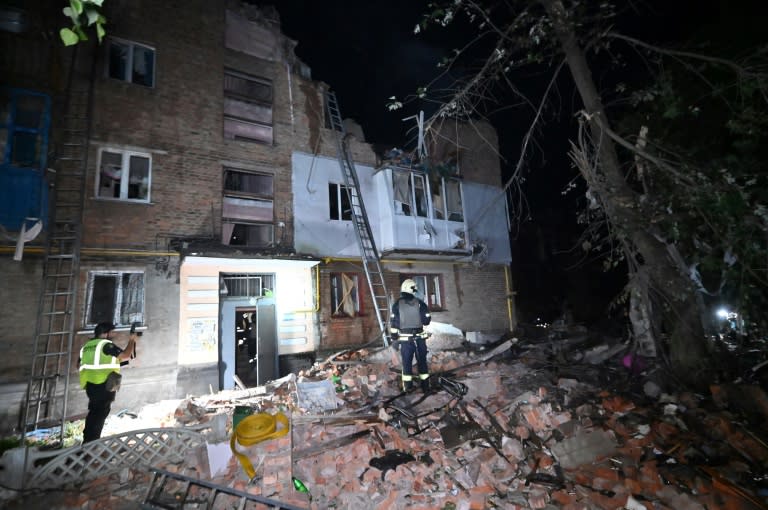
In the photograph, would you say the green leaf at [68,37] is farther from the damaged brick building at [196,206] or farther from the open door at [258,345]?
the open door at [258,345]

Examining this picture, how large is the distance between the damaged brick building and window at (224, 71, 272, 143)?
1.5 inches

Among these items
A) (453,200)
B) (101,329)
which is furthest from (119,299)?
(453,200)

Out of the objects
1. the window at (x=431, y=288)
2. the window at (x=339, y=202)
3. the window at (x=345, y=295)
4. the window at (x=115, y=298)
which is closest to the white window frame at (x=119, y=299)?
the window at (x=115, y=298)

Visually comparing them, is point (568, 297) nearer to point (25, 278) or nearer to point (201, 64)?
point (201, 64)

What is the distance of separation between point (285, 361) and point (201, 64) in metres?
8.22

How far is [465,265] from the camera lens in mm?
13031

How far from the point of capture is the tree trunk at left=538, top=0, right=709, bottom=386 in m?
5.26

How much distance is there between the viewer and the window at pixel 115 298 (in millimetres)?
7671

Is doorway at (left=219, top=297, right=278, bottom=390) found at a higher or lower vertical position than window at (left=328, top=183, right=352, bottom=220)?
lower

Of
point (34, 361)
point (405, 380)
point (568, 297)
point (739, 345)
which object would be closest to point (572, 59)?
point (739, 345)

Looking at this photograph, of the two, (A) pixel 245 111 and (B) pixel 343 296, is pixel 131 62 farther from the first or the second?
(B) pixel 343 296

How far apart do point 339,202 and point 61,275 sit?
6.66m

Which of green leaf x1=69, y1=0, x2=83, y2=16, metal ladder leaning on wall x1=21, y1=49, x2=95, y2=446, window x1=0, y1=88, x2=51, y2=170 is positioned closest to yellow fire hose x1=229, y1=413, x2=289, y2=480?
green leaf x1=69, y1=0, x2=83, y2=16

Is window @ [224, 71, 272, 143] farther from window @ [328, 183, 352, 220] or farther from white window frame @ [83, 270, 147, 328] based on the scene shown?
white window frame @ [83, 270, 147, 328]
